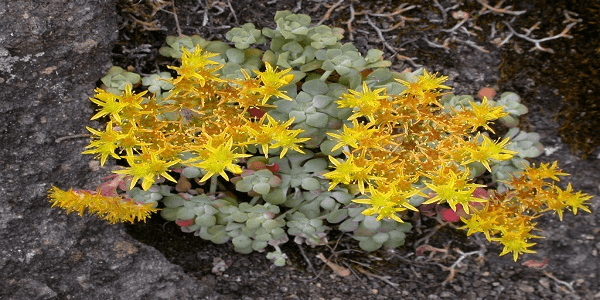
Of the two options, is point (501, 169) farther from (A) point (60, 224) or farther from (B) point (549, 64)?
(A) point (60, 224)

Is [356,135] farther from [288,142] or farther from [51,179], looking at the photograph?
[51,179]

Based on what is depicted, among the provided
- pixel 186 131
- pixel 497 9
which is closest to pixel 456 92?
pixel 497 9

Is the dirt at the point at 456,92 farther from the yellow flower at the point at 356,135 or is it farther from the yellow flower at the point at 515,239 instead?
the yellow flower at the point at 356,135

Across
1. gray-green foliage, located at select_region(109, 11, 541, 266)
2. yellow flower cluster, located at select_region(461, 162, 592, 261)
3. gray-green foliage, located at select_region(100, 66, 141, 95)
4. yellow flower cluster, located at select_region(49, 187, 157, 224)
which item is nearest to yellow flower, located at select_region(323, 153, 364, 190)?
gray-green foliage, located at select_region(109, 11, 541, 266)

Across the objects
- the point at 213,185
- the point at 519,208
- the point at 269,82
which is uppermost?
the point at 269,82

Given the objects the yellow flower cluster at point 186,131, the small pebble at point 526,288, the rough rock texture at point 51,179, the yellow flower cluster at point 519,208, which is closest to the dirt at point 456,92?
the small pebble at point 526,288

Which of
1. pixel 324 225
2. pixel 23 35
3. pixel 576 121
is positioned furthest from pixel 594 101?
pixel 23 35
